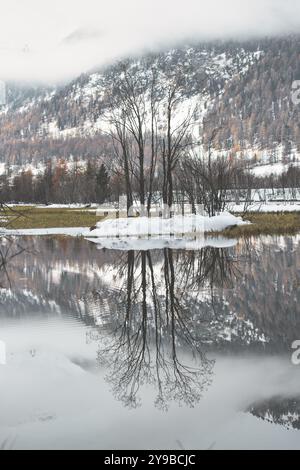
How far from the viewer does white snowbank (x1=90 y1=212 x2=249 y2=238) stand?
27.3 m

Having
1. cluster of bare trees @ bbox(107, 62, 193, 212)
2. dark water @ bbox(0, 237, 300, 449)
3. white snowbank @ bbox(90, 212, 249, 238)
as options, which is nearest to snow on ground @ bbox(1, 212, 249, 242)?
white snowbank @ bbox(90, 212, 249, 238)

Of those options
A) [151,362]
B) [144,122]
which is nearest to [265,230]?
[144,122]

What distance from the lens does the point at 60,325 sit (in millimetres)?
8289

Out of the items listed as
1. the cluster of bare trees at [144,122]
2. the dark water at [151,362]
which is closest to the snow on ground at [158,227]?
the cluster of bare trees at [144,122]

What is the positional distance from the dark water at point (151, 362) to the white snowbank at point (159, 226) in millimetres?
14577

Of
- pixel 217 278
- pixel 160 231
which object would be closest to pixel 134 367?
pixel 217 278

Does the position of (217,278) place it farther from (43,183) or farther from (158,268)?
(43,183)

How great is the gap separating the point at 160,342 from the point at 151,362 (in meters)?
0.82

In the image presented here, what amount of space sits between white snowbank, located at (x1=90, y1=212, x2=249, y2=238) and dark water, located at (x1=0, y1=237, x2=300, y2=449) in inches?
574

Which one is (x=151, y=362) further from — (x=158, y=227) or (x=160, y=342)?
(x=158, y=227)

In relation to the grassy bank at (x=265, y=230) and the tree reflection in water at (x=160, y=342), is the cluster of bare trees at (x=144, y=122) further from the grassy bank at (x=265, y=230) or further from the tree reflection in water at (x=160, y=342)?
the tree reflection in water at (x=160, y=342)

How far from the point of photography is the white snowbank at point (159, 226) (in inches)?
1073

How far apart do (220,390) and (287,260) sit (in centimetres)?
1088

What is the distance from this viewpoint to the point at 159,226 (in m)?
27.7
